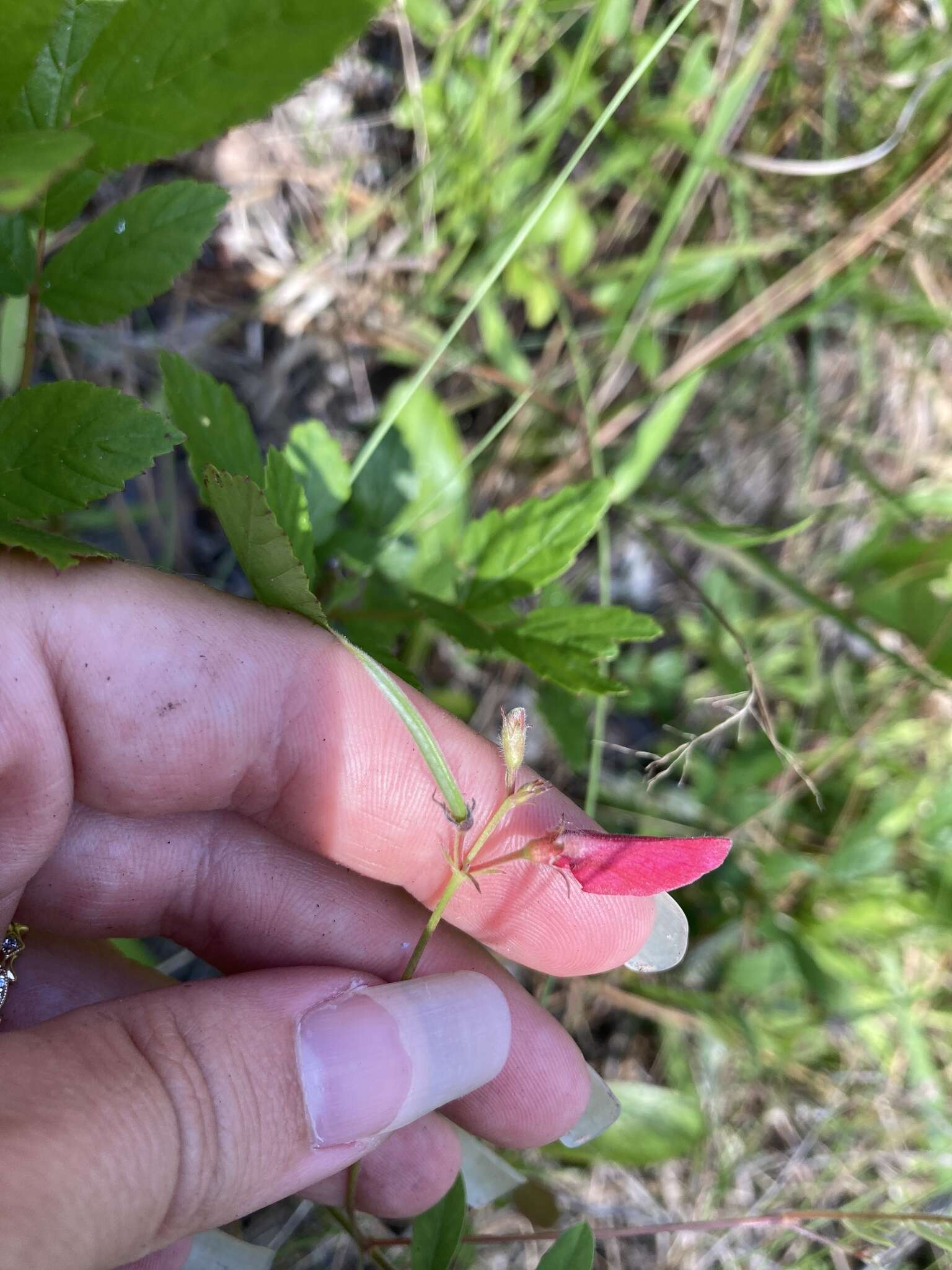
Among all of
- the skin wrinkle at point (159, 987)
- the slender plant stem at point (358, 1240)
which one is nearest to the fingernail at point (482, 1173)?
the skin wrinkle at point (159, 987)

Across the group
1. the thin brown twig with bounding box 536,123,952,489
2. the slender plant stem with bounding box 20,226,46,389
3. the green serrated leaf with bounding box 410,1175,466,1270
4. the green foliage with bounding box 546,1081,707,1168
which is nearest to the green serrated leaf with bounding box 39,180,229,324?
the slender plant stem with bounding box 20,226,46,389

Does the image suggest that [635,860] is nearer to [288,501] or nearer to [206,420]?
[288,501]

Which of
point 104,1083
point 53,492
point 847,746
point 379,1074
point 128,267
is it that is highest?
point 128,267

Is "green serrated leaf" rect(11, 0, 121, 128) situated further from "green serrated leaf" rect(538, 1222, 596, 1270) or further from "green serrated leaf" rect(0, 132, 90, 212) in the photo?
"green serrated leaf" rect(538, 1222, 596, 1270)

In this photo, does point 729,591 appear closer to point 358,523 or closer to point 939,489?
point 939,489

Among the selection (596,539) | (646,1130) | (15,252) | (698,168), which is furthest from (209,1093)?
(698,168)

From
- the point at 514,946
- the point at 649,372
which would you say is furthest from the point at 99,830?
the point at 649,372
